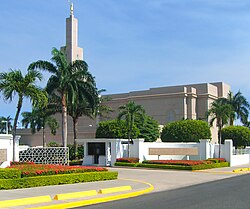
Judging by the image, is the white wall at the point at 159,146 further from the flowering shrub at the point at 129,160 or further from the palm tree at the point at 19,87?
the palm tree at the point at 19,87

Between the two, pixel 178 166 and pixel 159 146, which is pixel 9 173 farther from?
pixel 159 146

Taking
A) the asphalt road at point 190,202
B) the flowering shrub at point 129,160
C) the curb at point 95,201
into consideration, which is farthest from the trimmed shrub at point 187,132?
the asphalt road at point 190,202

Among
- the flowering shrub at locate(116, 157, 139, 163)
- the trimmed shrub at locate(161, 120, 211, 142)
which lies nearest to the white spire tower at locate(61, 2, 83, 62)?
the trimmed shrub at locate(161, 120, 211, 142)

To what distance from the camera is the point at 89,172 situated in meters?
20.6

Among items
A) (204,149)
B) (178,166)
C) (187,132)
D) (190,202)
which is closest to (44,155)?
(178,166)

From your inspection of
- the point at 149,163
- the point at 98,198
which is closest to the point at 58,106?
the point at 149,163

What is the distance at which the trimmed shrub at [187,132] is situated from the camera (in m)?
51.0

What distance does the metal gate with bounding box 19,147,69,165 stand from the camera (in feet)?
101

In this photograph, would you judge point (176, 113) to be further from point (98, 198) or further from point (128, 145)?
point (98, 198)

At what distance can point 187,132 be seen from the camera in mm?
51031

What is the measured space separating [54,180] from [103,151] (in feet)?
65.4

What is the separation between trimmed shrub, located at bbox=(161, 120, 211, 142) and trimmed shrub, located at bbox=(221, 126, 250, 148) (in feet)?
18.8

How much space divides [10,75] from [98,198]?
1454cm

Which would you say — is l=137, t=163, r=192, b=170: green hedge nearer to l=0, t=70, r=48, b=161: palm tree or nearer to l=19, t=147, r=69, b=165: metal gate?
l=19, t=147, r=69, b=165: metal gate
